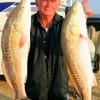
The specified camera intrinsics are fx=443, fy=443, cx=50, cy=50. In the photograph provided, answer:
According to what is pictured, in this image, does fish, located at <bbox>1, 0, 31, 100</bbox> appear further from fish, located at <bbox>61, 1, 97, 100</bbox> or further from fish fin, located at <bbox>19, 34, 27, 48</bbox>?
fish, located at <bbox>61, 1, 97, 100</bbox>

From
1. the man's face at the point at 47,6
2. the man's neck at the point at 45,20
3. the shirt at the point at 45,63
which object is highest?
the man's face at the point at 47,6

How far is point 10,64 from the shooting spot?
4.47 meters

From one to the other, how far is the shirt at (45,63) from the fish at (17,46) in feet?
1.92

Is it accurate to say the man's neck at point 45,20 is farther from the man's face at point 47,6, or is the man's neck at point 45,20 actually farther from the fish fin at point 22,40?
the fish fin at point 22,40

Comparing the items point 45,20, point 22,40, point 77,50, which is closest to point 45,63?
point 45,20

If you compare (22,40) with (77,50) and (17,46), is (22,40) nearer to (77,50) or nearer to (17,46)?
(17,46)

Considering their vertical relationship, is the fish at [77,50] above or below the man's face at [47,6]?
below

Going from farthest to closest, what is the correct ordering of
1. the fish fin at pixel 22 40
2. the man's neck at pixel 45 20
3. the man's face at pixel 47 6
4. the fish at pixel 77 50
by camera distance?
the man's neck at pixel 45 20, the man's face at pixel 47 6, the fish at pixel 77 50, the fish fin at pixel 22 40

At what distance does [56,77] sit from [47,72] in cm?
12

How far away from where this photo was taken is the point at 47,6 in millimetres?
4879

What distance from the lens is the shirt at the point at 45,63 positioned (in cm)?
511

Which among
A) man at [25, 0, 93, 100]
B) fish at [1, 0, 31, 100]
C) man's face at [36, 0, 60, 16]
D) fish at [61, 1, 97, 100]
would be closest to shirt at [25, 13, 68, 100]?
man at [25, 0, 93, 100]

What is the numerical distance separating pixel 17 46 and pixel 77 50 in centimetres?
62

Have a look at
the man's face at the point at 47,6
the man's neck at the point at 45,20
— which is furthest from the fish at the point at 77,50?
the man's neck at the point at 45,20
